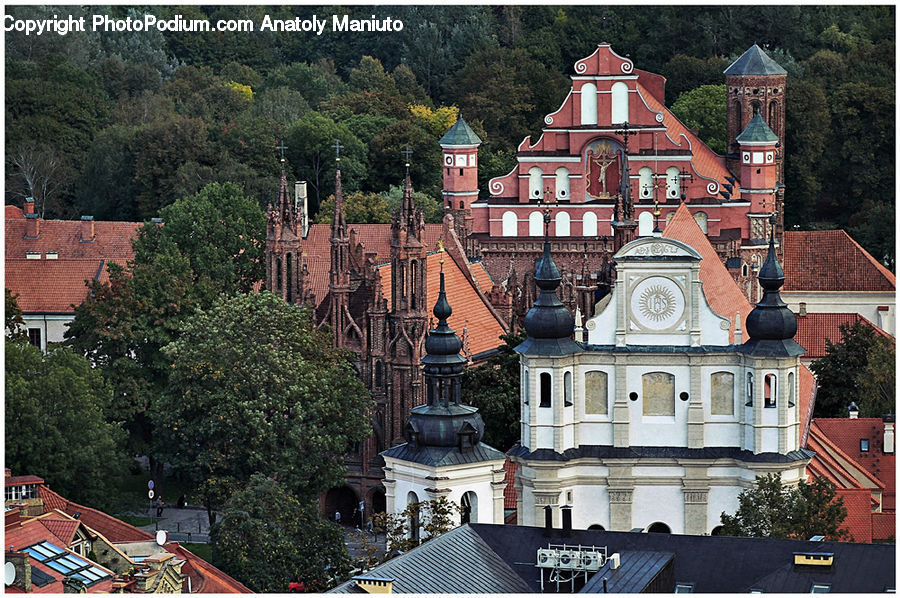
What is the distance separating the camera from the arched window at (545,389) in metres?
76.3

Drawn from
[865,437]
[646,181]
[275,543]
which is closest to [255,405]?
[275,543]

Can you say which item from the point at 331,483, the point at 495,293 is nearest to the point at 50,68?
the point at 495,293

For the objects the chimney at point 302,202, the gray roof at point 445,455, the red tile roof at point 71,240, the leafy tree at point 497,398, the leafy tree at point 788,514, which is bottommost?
the leafy tree at point 788,514

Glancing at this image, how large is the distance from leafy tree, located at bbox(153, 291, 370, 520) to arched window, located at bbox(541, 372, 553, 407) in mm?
6787

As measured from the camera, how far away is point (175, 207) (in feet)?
322

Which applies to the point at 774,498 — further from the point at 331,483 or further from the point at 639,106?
the point at 639,106

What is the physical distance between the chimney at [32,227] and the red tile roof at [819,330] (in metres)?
33.6

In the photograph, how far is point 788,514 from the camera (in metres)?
70.3

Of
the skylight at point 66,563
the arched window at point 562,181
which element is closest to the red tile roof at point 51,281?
the arched window at point 562,181

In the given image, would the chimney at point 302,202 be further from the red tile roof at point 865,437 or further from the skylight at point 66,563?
the skylight at point 66,563

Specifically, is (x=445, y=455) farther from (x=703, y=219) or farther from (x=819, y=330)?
(x=703, y=219)

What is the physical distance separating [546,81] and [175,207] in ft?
178

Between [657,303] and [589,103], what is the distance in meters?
37.3

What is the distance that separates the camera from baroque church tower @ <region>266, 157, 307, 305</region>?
85.9 metres
